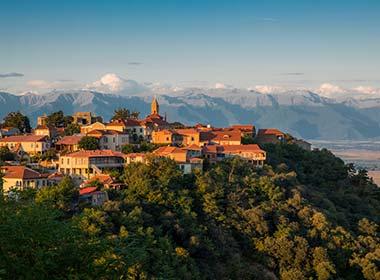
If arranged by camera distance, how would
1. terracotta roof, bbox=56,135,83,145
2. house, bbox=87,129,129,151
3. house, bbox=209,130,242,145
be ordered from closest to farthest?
1. terracotta roof, bbox=56,135,83,145
2. house, bbox=87,129,129,151
3. house, bbox=209,130,242,145

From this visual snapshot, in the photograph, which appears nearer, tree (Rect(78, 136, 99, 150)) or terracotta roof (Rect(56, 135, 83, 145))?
tree (Rect(78, 136, 99, 150))

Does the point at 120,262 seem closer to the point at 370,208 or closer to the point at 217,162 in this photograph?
the point at 217,162

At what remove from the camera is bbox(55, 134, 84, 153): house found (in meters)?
61.1

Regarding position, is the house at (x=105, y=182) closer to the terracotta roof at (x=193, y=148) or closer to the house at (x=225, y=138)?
the terracotta roof at (x=193, y=148)

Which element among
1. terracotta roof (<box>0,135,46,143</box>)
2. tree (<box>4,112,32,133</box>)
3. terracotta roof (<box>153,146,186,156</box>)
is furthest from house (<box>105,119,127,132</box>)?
tree (<box>4,112,32,133</box>)

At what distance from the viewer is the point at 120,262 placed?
589 inches

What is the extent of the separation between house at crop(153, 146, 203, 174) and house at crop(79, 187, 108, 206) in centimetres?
970

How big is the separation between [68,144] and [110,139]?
4.51 metres

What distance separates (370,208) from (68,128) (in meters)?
33.3

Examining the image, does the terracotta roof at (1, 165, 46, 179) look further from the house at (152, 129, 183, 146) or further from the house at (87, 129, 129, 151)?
the house at (152, 129, 183, 146)

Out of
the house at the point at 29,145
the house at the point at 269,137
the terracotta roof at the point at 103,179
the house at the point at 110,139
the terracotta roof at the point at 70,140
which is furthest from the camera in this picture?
the house at the point at 269,137

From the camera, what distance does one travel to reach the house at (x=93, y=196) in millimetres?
43844

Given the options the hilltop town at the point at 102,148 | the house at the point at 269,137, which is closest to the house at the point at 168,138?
the hilltop town at the point at 102,148

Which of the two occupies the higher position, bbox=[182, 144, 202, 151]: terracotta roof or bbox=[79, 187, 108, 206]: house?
bbox=[182, 144, 202, 151]: terracotta roof
